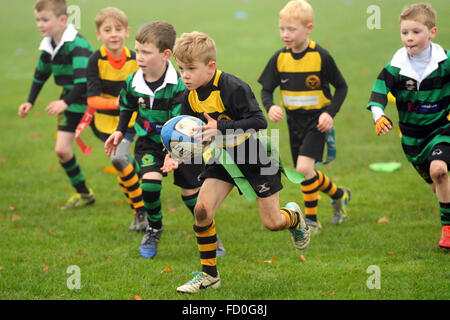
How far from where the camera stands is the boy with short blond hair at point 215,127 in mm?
4785

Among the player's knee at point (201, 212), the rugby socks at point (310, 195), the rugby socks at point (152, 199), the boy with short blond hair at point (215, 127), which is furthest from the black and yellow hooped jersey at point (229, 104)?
the rugby socks at point (310, 195)

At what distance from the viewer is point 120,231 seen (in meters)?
6.98

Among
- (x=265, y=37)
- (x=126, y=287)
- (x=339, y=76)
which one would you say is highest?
(x=265, y=37)

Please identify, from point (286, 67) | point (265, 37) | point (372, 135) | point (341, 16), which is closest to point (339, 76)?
point (286, 67)

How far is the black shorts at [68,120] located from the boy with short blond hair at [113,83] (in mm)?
578

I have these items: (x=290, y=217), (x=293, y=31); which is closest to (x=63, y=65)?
(x=293, y=31)

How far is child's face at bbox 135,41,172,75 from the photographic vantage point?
19.0 feet

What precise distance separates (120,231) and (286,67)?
2.71 metres

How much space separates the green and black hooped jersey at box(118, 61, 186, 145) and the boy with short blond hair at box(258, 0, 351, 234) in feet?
3.50

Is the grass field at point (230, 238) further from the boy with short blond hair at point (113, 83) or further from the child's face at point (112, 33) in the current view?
the child's face at point (112, 33)

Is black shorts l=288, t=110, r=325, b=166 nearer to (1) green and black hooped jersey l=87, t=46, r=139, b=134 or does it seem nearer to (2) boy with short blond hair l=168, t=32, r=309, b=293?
(2) boy with short blond hair l=168, t=32, r=309, b=293

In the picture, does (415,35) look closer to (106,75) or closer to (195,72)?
(195,72)

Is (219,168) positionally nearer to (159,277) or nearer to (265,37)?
(159,277)

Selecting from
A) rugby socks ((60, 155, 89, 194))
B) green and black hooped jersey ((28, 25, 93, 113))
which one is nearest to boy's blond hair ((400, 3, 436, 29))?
green and black hooped jersey ((28, 25, 93, 113))
